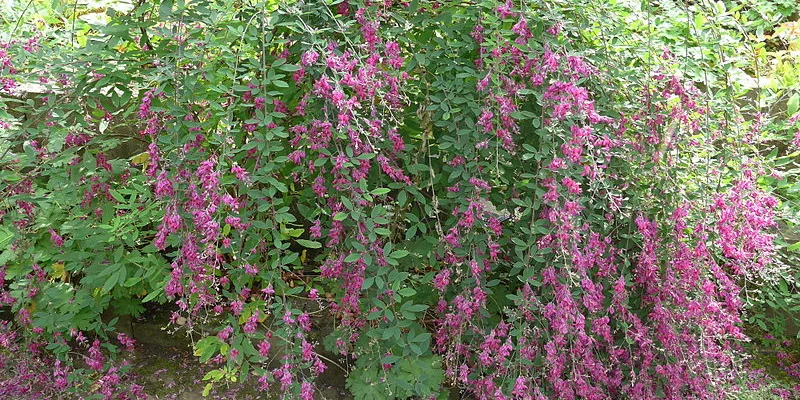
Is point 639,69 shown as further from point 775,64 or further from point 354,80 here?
point 775,64

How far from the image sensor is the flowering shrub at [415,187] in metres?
1.98

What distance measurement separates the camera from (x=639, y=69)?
7.70ft

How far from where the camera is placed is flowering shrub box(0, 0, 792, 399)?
6.50ft

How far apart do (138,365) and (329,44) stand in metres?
1.65

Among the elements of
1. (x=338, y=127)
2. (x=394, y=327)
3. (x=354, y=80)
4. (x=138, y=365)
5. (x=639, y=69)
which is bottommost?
(x=138, y=365)

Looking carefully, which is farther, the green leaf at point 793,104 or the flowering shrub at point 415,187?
the green leaf at point 793,104

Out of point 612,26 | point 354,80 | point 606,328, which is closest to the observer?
point 354,80

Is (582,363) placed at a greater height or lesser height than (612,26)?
lesser

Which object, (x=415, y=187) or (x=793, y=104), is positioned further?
(x=793, y=104)

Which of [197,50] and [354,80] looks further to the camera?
[197,50]

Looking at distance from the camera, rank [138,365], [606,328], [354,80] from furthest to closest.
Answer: [138,365], [606,328], [354,80]

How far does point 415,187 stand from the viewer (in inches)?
86.4

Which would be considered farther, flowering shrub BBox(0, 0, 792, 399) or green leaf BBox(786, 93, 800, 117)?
green leaf BBox(786, 93, 800, 117)

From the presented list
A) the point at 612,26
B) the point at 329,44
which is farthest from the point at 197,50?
the point at 612,26
